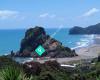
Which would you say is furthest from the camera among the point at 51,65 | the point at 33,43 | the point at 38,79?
the point at 33,43

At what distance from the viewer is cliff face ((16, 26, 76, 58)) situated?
12421 cm

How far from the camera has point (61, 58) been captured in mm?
117375

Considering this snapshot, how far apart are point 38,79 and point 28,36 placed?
10080 centimetres

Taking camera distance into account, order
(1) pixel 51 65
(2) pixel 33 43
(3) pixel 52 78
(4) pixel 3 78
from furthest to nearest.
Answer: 1. (2) pixel 33 43
2. (1) pixel 51 65
3. (3) pixel 52 78
4. (4) pixel 3 78

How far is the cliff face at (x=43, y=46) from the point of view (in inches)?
4890

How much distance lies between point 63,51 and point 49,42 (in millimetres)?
9977

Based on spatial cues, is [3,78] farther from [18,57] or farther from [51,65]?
[18,57]

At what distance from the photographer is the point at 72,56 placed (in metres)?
121

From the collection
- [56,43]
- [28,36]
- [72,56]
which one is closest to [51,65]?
[72,56]

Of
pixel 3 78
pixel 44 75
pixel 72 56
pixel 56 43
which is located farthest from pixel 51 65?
pixel 56 43

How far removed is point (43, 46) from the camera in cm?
13088

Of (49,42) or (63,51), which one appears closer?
(63,51)

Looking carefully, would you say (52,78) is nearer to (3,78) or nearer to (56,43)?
(3,78)

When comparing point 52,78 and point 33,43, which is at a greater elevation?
point 33,43
